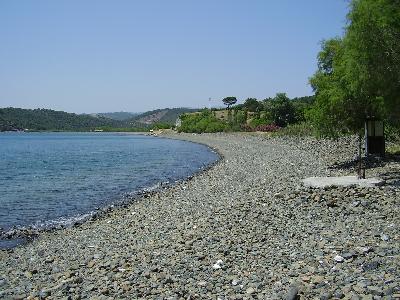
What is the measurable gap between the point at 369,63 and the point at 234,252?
36.7 feet

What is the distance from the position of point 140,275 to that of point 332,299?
4200 millimetres

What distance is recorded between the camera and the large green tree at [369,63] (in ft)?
55.9

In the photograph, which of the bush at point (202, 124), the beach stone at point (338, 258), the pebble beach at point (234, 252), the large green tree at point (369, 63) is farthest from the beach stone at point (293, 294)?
the bush at point (202, 124)

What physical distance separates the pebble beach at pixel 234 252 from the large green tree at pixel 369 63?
382 centimetres

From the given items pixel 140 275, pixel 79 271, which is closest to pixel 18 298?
pixel 79 271

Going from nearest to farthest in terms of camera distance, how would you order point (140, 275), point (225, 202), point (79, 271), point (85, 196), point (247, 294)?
point (247, 294) < point (140, 275) < point (79, 271) < point (225, 202) < point (85, 196)

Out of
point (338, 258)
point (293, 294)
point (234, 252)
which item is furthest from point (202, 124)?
point (293, 294)

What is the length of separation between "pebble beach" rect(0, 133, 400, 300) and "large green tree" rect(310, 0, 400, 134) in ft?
12.5

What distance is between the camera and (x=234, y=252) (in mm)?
10391

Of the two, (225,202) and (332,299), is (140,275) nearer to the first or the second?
(332,299)

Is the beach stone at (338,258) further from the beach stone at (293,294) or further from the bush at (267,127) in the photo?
the bush at (267,127)

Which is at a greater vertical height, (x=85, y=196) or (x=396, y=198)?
(x=396, y=198)

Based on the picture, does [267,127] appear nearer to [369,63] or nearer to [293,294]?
[369,63]

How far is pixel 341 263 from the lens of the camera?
8656mm
